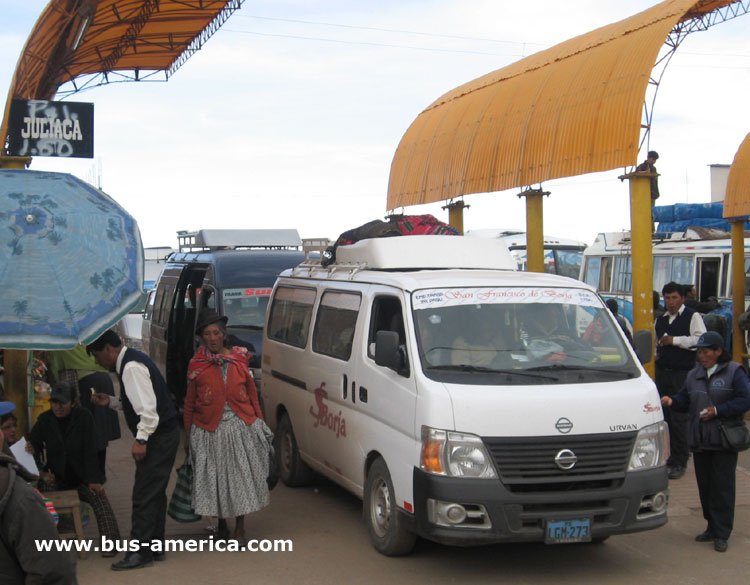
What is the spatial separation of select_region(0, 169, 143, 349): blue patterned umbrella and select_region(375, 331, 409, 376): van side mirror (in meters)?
1.71

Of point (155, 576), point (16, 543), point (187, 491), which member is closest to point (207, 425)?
point (187, 491)

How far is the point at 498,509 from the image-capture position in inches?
259

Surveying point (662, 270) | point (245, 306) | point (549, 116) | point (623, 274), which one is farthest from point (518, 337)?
point (623, 274)

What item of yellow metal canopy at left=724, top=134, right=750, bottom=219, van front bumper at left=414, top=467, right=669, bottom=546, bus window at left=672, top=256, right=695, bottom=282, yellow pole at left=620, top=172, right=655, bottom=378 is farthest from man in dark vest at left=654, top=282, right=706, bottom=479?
bus window at left=672, top=256, right=695, bottom=282

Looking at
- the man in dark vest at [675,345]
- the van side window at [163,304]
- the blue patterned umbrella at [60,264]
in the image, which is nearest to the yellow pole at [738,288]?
the man in dark vest at [675,345]

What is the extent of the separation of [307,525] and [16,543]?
17.6 ft

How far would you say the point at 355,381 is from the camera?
320 inches

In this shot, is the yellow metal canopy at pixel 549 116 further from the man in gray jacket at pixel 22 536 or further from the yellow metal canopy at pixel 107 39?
the man in gray jacket at pixel 22 536

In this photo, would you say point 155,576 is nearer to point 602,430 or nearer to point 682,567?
point 602,430

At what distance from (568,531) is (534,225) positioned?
298 inches

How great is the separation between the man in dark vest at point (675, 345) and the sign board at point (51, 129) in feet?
18.4

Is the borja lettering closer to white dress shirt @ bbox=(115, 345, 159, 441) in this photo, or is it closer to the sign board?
white dress shirt @ bbox=(115, 345, 159, 441)

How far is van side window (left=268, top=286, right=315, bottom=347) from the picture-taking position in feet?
32.2

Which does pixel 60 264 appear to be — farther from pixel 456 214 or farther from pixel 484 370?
pixel 456 214
